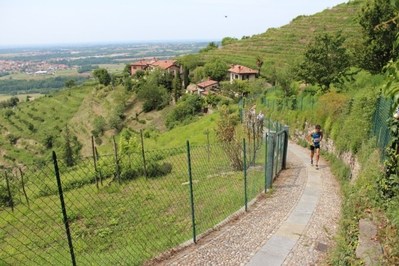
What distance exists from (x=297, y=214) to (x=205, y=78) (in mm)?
55137

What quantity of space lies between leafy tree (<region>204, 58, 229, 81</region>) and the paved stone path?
5090 cm

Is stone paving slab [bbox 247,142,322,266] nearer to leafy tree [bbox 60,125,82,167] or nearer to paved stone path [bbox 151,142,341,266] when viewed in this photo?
paved stone path [bbox 151,142,341,266]

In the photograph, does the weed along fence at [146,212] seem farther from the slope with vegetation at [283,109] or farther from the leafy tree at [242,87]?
the leafy tree at [242,87]

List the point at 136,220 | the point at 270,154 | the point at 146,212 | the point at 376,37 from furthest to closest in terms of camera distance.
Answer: the point at 376,37
the point at 146,212
the point at 136,220
the point at 270,154

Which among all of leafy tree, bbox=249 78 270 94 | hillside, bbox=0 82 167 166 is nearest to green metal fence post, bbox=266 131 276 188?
leafy tree, bbox=249 78 270 94

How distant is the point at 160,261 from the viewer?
5562 mm

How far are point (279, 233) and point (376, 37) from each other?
50.4 ft

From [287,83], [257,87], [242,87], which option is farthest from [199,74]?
[287,83]

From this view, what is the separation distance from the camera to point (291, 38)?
6206 centimetres

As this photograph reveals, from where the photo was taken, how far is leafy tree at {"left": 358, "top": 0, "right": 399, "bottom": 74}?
1677cm

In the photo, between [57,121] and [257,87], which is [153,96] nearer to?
[57,121]

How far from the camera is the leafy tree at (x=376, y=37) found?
16766mm

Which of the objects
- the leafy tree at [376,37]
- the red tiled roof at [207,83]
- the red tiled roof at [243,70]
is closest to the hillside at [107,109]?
the red tiled roof at [243,70]

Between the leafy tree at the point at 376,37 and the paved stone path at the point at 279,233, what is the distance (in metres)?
11.2
